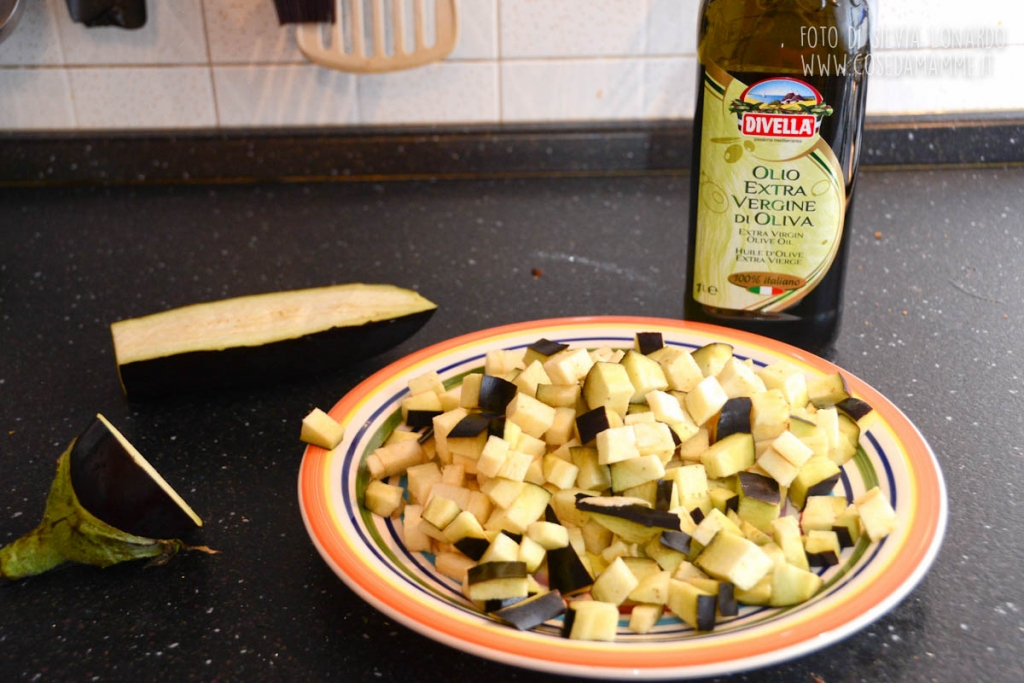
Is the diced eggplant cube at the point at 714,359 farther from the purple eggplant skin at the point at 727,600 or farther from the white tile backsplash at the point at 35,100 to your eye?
the white tile backsplash at the point at 35,100

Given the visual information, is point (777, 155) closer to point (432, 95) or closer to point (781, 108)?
point (781, 108)

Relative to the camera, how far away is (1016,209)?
1252mm

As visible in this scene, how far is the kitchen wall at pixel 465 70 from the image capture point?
1.37 m

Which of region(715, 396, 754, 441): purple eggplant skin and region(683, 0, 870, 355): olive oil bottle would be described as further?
region(683, 0, 870, 355): olive oil bottle

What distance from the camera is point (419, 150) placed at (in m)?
1.43

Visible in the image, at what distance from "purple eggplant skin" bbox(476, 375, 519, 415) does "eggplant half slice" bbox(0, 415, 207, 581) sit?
217 mm

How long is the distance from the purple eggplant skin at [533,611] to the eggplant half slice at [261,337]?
15.0 inches

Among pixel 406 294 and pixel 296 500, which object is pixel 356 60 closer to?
pixel 406 294

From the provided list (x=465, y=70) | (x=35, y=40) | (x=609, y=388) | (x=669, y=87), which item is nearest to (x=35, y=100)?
(x=35, y=40)

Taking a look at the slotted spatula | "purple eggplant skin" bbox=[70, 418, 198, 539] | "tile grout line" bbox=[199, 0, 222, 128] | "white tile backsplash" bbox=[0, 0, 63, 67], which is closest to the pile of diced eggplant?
"purple eggplant skin" bbox=[70, 418, 198, 539]

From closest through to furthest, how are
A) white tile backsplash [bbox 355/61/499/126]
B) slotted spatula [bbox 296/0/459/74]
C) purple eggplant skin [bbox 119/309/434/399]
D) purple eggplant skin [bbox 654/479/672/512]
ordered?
purple eggplant skin [bbox 654/479/672/512]
purple eggplant skin [bbox 119/309/434/399]
slotted spatula [bbox 296/0/459/74]
white tile backsplash [bbox 355/61/499/126]

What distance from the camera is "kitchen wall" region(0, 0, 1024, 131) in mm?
1368

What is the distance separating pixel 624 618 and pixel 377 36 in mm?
1040

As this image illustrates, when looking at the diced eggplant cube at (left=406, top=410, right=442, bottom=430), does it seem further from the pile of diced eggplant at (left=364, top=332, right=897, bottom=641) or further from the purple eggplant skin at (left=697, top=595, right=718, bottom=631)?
the purple eggplant skin at (left=697, top=595, right=718, bottom=631)
